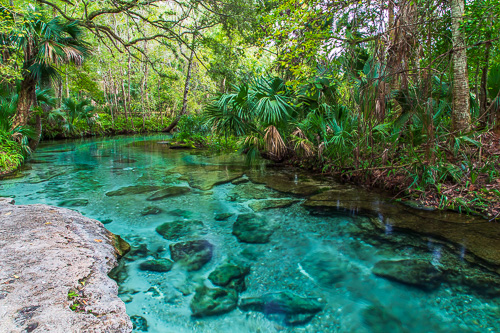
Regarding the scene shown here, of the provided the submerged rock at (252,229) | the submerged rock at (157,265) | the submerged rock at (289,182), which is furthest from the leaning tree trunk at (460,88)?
the submerged rock at (157,265)

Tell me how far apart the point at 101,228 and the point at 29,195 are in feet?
9.27

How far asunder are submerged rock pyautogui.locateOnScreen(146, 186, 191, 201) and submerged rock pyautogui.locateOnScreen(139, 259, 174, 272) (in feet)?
7.29

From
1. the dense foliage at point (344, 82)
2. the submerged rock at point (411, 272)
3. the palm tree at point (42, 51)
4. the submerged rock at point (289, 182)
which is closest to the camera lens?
the submerged rock at point (411, 272)

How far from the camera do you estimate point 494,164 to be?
4.11 meters

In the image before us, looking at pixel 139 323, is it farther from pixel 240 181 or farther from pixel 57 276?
pixel 240 181

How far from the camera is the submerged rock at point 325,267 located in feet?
8.42

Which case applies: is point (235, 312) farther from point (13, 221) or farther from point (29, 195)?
point (29, 195)

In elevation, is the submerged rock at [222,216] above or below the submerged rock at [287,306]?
above

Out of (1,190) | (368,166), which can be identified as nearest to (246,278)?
(368,166)

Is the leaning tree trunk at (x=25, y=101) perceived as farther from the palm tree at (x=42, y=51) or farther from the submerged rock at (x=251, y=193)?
the submerged rock at (x=251, y=193)

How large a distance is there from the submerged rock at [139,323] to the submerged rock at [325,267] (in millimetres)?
1504

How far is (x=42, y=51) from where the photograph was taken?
24.0 feet

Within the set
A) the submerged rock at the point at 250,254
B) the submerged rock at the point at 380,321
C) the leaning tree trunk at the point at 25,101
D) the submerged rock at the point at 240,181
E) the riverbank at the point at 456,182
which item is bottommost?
the submerged rock at the point at 380,321

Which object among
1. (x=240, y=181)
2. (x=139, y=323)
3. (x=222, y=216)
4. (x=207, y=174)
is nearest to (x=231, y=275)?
(x=139, y=323)
